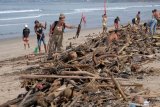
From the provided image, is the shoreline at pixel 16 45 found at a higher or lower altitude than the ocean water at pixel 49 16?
higher

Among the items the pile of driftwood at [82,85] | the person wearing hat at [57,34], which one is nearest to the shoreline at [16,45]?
the person wearing hat at [57,34]

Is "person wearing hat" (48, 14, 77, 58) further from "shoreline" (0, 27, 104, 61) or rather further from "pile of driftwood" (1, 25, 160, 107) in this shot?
"shoreline" (0, 27, 104, 61)

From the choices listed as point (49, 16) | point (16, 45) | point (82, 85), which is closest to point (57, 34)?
point (82, 85)

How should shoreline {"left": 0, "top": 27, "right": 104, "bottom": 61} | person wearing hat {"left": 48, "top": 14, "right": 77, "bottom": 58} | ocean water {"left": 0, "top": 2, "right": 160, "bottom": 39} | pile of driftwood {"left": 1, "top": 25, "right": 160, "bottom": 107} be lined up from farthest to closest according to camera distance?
1. ocean water {"left": 0, "top": 2, "right": 160, "bottom": 39}
2. shoreline {"left": 0, "top": 27, "right": 104, "bottom": 61}
3. person wearing hat {"left": 48, "top": 14, "right": 77, "bottom": 58}
4. pile of driftwood {"left": 1, "top": 25, "right": 160, "bottom": 107}

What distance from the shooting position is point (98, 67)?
10.9 m

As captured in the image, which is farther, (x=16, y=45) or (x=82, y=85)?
(x=16, y=45)

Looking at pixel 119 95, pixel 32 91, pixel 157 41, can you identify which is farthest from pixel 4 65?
pixel 119 95

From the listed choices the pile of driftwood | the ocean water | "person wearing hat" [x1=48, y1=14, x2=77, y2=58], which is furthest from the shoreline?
the pile of driftwood

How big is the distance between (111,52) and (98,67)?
4.60ft

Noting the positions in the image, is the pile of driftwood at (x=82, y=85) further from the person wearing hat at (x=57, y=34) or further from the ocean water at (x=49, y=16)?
the ocean water at (x=49, y=16)

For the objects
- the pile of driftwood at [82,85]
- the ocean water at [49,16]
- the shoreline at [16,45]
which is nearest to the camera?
the pile of driftwood at [82,85]

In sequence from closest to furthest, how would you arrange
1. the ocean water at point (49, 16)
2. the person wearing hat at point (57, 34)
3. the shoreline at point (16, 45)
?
1. the person wearing hat at point (57, 34)
2. the shoreline at point (16, 45)
3. the ocean water at point (49, 16)

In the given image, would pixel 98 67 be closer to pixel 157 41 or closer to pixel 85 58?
pixel 85 58

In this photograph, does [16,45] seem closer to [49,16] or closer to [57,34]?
[57,34]
